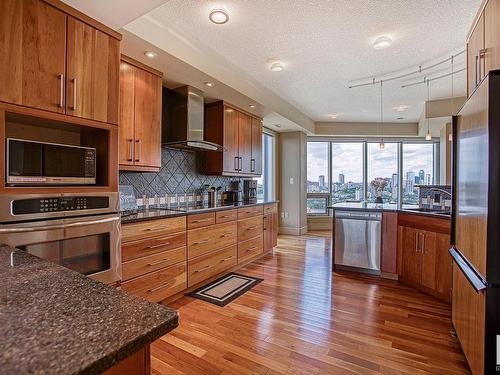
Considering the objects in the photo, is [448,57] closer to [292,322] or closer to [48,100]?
[292,322]

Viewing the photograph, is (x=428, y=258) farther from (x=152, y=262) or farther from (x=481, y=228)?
(x=152, y=262)

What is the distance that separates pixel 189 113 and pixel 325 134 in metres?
4.32

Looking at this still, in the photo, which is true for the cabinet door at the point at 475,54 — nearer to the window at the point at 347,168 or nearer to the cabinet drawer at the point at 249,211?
the cabinet drawer at the point at 249,211

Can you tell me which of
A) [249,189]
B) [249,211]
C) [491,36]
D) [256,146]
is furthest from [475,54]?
[249,189]

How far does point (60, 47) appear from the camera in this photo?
1.71 metres

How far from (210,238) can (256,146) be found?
2.17 m

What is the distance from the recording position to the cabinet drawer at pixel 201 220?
300 cm

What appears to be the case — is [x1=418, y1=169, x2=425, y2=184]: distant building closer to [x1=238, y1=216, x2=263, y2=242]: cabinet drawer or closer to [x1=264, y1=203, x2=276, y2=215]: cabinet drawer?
[x1=264, y1=203, x2=276, y2=215]: cabinet drawer

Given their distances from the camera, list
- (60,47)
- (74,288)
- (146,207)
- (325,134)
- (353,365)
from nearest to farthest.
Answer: (74,288) → (60,47) → (353,365) → (146,207) → (325,134)

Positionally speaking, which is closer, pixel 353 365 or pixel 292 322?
pixel 353 365

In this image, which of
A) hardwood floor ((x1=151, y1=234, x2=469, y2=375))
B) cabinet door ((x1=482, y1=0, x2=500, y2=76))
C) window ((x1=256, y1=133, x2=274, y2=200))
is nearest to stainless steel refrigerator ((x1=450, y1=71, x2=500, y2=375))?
cabinet door ((x1=482, y1=0, x2=500, y2=76))

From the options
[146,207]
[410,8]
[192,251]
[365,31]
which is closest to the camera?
[410,8]

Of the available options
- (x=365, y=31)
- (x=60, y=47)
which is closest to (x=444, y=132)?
(x=365, y=31)

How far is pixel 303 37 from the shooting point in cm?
284
